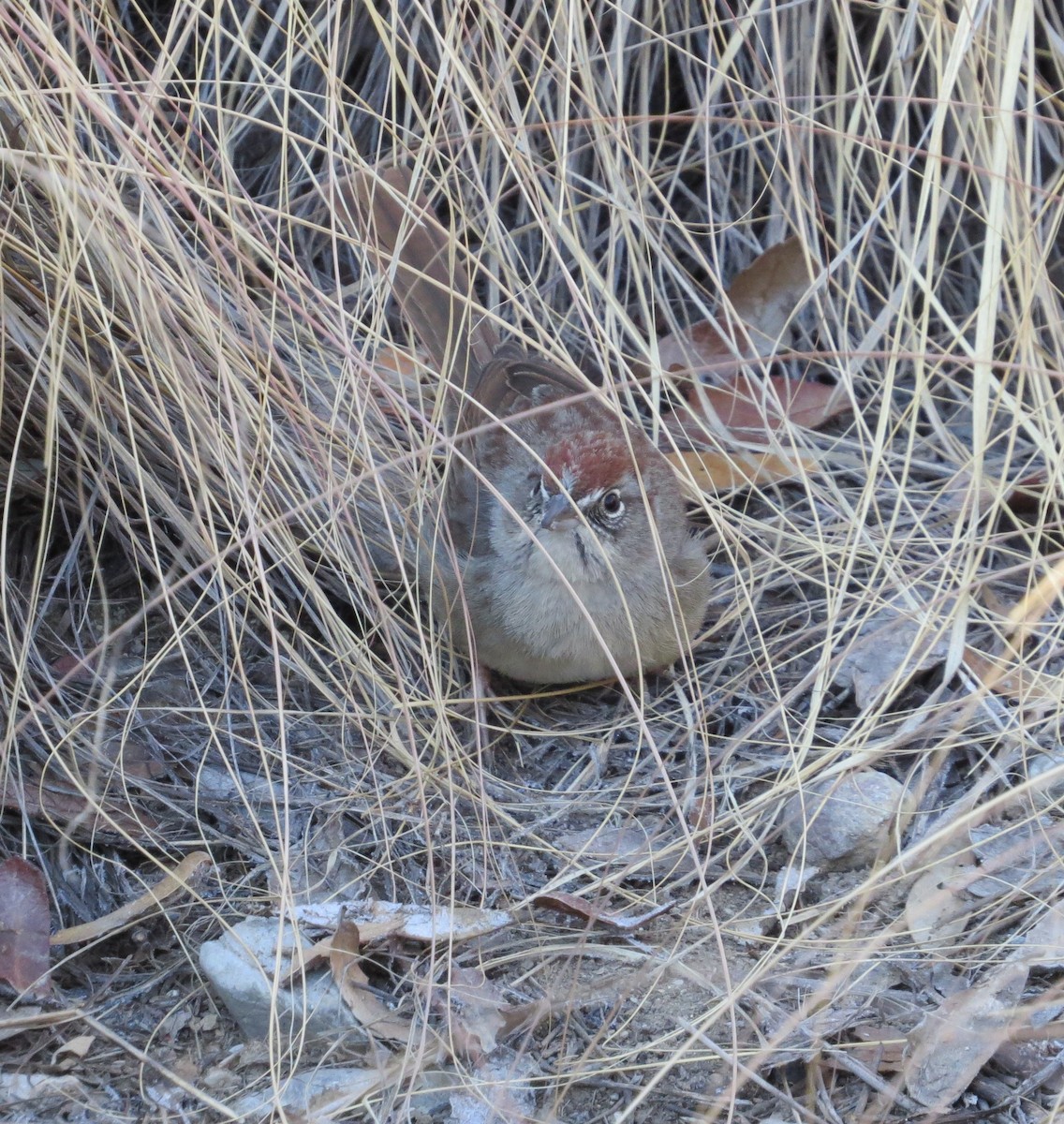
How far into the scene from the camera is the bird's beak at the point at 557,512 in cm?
363

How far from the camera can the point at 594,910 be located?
9.97 ft

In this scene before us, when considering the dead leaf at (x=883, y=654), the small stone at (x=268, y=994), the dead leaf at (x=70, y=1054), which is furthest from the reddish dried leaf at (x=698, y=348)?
the dead leaf at (x=70, y=1054)

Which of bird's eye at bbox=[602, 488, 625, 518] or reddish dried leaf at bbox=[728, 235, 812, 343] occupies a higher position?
reddish dried leaf at bbox=[728, 235, 812, 343]

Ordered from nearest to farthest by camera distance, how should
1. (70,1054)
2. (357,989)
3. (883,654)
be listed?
1. (70,1054)
2. (357,989)
3. (883,654)

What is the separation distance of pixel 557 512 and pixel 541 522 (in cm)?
6

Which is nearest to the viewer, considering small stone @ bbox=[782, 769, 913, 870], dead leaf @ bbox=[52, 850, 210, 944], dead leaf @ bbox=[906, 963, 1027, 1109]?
dead leaf @ bbox=[906, 963, 1027, 1109]

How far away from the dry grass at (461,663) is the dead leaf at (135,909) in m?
0.03

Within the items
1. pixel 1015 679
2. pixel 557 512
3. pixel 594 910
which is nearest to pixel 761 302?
pixel 557 512

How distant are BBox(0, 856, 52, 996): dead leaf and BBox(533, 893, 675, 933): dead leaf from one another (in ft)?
3.58

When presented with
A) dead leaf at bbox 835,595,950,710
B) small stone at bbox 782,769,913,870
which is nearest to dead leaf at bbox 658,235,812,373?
dead leaf at bbox 835,595,950,710

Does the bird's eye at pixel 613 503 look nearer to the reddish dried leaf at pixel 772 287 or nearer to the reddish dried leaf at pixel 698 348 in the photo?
the reddish dried leaf at pixel 698 348

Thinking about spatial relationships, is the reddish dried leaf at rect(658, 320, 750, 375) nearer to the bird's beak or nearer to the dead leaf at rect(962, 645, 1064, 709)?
the bird's beak

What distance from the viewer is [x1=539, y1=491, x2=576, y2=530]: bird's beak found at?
11.9 feet

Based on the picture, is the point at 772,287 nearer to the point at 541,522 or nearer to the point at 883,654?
the point at 883,654
